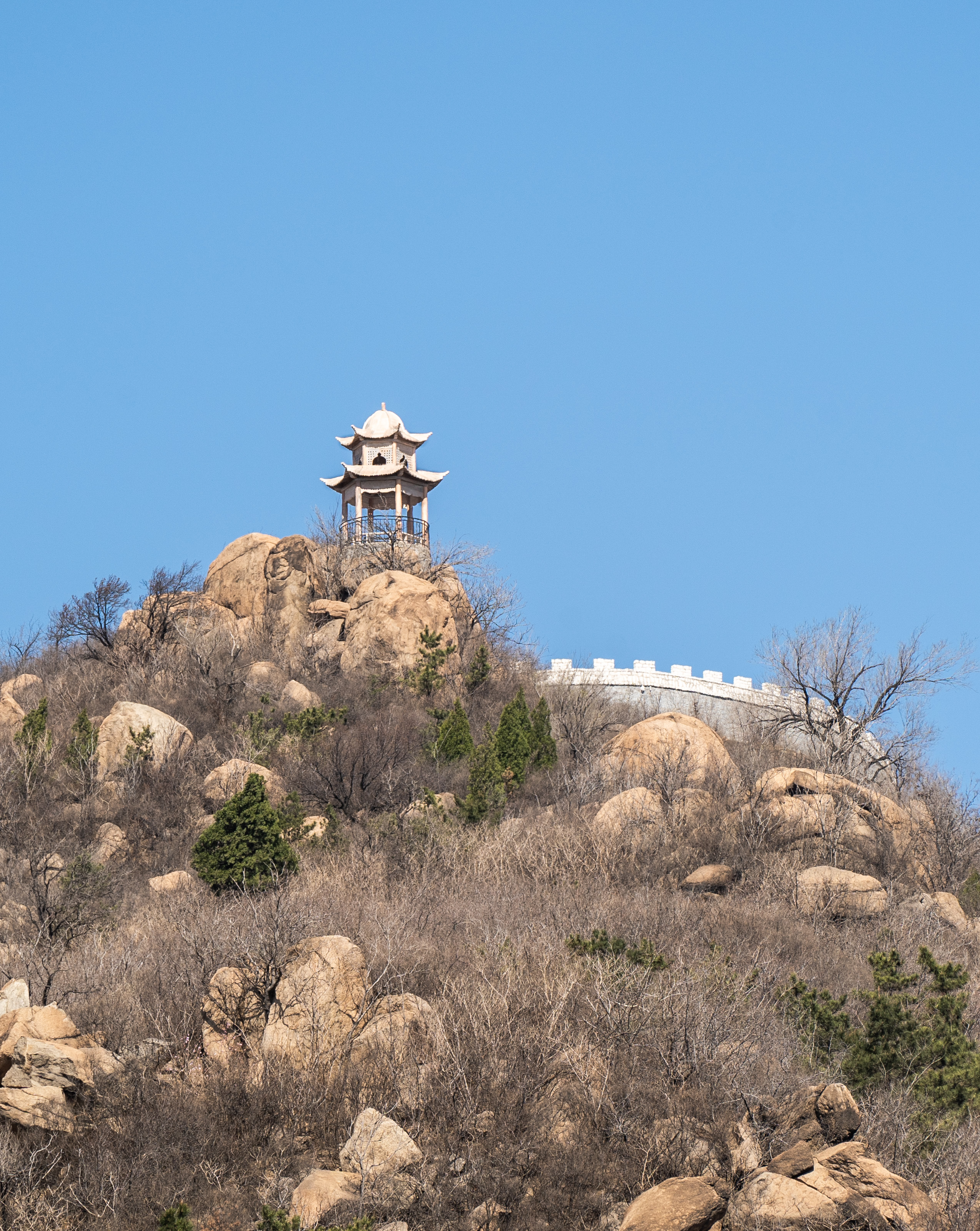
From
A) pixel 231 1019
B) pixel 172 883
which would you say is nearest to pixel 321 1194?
pixel 231 1019

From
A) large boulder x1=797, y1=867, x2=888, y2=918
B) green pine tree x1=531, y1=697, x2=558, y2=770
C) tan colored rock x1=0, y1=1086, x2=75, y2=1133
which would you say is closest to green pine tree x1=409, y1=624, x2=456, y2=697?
green pine tree x1=531, y1=697, x2=558, y2=770

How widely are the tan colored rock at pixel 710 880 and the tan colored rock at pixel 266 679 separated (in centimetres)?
1301

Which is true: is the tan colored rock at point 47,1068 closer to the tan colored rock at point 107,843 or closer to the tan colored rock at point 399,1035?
the tan colored rock at point 399,1035

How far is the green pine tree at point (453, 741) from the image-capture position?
80.7 feet

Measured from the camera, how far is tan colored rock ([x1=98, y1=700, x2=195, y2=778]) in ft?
77.4

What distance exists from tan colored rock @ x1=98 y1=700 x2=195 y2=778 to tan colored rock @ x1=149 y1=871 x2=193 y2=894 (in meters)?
5.39

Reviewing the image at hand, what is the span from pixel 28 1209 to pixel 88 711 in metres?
21.1

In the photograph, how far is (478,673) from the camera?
3106 cm

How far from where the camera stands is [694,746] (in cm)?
2447

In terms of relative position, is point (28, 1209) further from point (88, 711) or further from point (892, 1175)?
point (88, 711)

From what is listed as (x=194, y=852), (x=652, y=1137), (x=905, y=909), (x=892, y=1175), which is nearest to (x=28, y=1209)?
(x=652, y=1137)

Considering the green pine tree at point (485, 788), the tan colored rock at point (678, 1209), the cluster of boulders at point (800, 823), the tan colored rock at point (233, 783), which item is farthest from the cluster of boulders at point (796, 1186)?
the tan colored rock at point (233, 783)

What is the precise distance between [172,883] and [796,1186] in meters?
12.6

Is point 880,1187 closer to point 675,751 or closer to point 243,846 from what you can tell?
point 243,846
